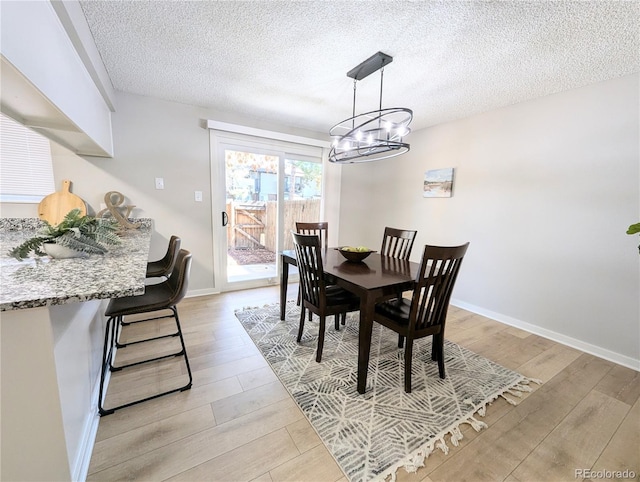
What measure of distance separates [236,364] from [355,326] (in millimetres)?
1188

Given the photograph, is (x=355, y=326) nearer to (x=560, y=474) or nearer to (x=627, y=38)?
(x=560, y=474)

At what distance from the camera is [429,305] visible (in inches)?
64.5

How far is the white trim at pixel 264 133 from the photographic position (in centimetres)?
302

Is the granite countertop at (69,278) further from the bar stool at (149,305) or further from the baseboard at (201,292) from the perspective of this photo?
the baseboard at (201,292)

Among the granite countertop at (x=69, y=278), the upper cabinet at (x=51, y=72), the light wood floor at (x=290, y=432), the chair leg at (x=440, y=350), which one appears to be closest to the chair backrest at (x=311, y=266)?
the light wood floor at (x=290, y=432)

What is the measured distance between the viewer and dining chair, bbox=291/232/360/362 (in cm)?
183

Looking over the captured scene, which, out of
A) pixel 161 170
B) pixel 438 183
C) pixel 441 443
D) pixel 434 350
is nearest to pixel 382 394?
pixel 441 443

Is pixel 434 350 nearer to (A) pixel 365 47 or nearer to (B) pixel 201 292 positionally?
(A) pixel 365 47

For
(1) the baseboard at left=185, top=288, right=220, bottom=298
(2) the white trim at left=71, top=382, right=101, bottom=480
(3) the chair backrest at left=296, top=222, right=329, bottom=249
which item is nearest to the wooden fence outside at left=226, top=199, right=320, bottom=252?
(1) the baseboard at left=185, top=288, right=220, bottom=298

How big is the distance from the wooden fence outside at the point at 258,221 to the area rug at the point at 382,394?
1449 mm

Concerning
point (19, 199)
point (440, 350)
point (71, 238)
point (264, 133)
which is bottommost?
point (440, 350)

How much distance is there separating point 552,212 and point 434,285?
5.71ft

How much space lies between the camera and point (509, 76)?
210 centimetres
